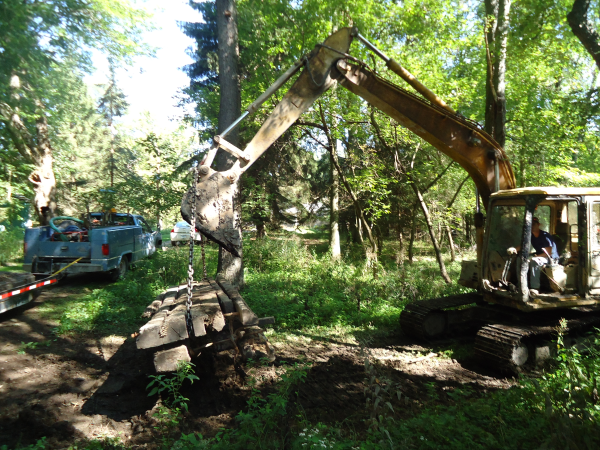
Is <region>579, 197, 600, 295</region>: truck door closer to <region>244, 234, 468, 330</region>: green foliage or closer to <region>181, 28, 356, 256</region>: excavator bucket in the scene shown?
<region>244, 234, 468, 330</region>: green foliage

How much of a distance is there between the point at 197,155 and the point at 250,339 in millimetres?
12797

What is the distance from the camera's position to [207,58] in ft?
55.0

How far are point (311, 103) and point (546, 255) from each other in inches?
173

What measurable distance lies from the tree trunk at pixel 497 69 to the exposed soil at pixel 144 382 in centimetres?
494

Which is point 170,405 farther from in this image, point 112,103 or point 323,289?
point 112,103

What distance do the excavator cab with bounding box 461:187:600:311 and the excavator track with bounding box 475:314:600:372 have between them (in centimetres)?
39

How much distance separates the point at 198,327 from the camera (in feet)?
14.2

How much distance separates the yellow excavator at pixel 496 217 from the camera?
5457mm

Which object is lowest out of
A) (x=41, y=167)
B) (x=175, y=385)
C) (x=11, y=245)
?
(x=175, y=385)

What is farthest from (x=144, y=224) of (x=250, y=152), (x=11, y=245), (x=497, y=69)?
(x=497, y=69)

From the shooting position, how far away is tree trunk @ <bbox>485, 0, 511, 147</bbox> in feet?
28.1

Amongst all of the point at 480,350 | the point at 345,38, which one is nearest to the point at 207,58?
the point at 345,38

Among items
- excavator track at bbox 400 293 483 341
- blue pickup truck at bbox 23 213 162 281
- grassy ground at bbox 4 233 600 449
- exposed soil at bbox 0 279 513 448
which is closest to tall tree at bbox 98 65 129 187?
grassy ground at bbox 4 233 600 449

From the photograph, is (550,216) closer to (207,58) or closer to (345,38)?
(345,38)
